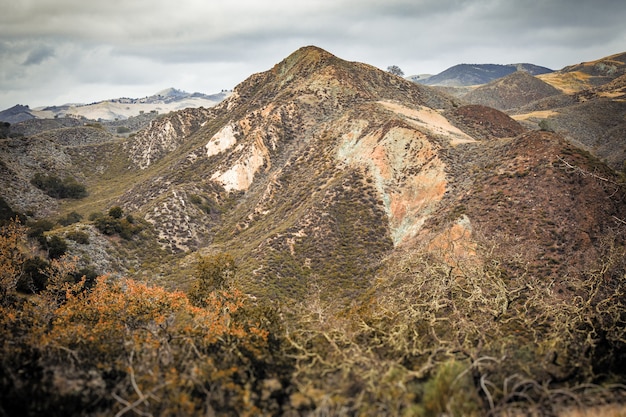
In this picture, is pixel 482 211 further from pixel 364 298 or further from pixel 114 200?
pixel 114 200

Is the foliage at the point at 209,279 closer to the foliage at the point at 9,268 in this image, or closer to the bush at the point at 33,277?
the foliage at the point at 9,268

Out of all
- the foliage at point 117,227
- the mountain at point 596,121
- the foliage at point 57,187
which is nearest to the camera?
the foliage at point 117,227

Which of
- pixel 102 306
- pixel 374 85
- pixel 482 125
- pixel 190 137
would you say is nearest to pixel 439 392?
pixel 102 306

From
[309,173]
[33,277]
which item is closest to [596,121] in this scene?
[309,173]

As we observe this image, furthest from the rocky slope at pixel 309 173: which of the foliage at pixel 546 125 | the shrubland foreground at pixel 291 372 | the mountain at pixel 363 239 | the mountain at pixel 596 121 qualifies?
the mountain at pixel 596 121

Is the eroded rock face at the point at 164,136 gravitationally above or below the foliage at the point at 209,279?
above

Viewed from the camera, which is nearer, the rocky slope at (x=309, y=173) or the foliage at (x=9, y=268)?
the foliage at (x=9, y=268)

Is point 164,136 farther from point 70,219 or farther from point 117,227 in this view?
point 117,227
